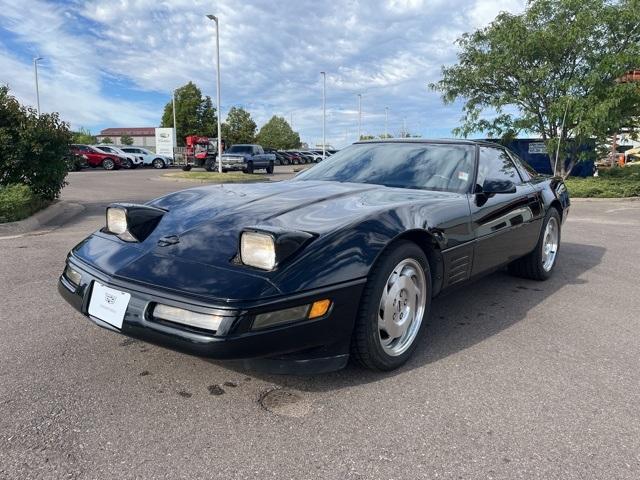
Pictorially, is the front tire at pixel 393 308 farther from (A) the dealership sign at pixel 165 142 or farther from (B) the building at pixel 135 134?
(B) the building at pixel 135 134

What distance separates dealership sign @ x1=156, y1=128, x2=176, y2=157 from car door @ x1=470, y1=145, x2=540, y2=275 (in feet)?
119

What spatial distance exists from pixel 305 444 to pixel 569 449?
1.09 m

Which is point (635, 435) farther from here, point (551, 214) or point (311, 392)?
point (551, 214)

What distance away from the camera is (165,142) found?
125 ft

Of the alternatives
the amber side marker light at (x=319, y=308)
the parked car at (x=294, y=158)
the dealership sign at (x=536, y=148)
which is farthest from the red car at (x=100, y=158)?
the amber side marker light at (x=319, y=308)

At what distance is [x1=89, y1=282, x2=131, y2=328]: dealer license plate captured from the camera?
7.61ft

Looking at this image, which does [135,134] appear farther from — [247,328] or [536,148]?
[247,328]

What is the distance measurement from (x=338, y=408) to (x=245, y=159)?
24633mm

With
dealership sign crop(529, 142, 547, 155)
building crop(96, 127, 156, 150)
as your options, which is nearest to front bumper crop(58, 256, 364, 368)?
dealership sign crop(529, 142, 547, 155)

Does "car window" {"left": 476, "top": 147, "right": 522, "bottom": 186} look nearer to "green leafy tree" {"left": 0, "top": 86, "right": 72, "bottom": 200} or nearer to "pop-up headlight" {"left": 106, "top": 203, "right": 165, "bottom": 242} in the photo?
"pop-up headlight" {"left": 106, "top": 203, "right": 165, "bottom": 242}

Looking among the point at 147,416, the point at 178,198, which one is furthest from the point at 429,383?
the point at 178,198

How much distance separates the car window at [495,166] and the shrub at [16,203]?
22.3ft

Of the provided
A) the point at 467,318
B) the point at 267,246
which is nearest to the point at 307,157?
the point at 467,318

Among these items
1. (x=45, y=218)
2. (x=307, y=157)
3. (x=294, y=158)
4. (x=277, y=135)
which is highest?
(x=277, y=135)
